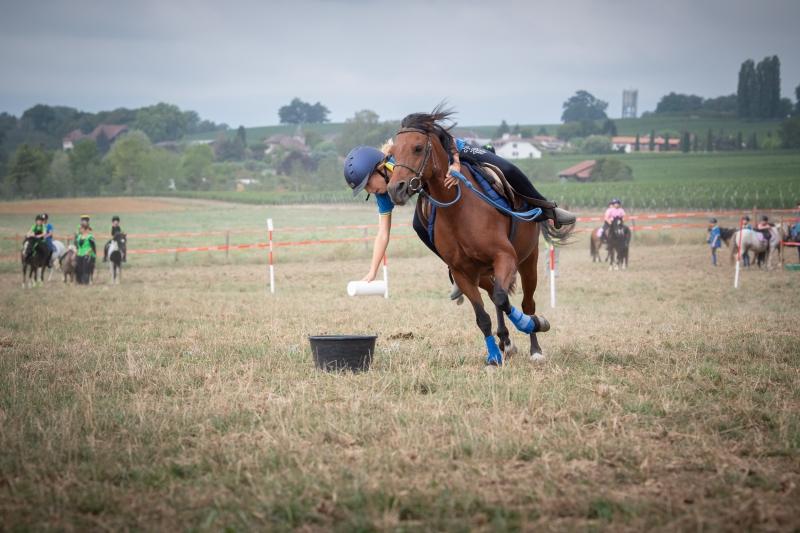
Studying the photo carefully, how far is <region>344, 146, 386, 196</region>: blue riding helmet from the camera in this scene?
7812mm

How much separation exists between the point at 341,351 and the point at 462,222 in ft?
5.70

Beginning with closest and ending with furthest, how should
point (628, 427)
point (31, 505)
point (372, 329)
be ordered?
point (31, 505), point (628, 427), point (372, 329)

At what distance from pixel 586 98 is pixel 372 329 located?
544 feet

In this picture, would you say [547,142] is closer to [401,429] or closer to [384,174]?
[384,174]

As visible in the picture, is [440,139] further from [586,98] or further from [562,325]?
[586,98]

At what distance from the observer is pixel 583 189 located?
63.7 metres

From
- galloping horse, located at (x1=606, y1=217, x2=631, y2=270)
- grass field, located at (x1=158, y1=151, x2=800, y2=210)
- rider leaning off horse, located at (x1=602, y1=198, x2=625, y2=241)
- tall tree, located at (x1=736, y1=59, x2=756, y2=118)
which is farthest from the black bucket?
tall tree, located at (x1=736, y1=59, x2=756, y2=118)

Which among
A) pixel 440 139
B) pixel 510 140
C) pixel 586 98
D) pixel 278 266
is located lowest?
pixel 278 266

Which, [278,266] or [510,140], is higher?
[510,140]

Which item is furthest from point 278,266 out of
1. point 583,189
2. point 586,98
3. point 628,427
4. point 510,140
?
point 586,98

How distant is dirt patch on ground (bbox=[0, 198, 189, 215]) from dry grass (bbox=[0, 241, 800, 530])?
53.7 m

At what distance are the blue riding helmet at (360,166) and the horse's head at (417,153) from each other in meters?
0.33

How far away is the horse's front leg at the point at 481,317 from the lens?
328 inches

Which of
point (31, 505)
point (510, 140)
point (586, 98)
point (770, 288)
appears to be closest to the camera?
point (31, 505)
